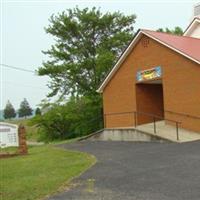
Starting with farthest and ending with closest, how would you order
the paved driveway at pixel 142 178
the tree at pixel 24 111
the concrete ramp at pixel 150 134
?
1. the tree at pixel 24 111
2. the concrete ramp at pixel 150 134
3. the paved driveway at pixel 142 178

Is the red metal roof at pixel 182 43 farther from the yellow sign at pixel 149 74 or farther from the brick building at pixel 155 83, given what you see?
the yellow sign at pixel 149 74

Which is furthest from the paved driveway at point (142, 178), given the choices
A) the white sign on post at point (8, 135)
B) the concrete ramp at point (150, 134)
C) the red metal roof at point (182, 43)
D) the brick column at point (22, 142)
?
the red metal roof at point (182, 43)

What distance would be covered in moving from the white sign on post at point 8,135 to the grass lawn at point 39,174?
3406mm

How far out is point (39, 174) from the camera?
41.3 feet

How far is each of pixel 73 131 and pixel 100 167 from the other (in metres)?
27.9

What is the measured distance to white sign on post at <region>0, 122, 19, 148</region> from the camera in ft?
64.9

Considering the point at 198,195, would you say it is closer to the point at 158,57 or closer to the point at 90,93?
the point at 158,57

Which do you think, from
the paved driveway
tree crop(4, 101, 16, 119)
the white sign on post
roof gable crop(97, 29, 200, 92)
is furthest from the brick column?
tree crop(4, 101, 16, 119)

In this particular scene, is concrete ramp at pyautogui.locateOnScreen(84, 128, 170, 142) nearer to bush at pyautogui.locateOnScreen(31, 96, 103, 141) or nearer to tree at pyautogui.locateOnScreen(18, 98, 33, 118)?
bush at pyautogui.locateOnScreen(31, 96, 103, 141)

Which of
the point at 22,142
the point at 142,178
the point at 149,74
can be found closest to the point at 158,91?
the point at 149,74

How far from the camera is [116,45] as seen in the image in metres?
40.4

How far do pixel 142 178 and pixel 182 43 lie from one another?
49.8 feet

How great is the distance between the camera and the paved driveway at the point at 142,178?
897 cm

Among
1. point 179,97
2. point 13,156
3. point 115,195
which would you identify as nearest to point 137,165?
point 115,195
